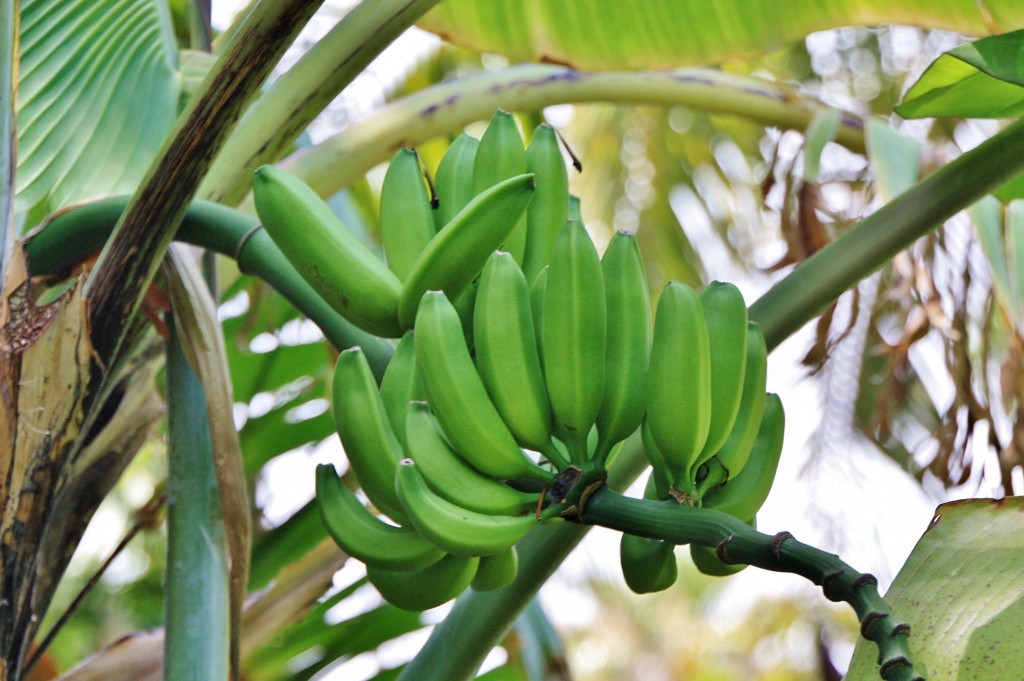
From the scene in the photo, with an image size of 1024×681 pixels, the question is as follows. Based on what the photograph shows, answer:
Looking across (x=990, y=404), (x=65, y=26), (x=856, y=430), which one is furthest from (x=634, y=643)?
(x=65, y=26)

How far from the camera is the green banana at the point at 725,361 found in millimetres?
484

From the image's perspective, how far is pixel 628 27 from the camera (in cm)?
98

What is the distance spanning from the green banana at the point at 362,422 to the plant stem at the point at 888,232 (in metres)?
0.26

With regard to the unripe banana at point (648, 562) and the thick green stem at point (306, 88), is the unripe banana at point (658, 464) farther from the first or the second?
the thick green stem at point (306, 88)

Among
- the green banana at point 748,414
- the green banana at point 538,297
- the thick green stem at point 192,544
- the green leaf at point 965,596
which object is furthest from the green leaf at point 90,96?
the green leaf at point 965,596

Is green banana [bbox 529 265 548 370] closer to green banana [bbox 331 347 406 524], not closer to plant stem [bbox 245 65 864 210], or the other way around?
green banana [bbox 331 347 406 524]

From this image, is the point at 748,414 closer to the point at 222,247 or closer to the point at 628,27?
the point at 222,247

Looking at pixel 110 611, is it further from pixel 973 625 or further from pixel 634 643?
pixel 634 643

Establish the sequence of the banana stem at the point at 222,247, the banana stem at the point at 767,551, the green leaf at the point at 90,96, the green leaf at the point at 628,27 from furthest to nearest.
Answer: the green leaf at the point at 628,27, the green leaf at the point at 90,96, the banana stem at the point at 222,247, the banana stem at the point at 767,551

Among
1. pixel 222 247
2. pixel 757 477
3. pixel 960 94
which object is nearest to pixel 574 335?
pixel 757 477

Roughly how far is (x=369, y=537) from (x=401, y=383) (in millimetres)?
81

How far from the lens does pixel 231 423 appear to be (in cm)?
62

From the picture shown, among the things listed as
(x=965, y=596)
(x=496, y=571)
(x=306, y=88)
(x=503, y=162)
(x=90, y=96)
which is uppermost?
(x=90, y=96)

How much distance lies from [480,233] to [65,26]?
53cm
